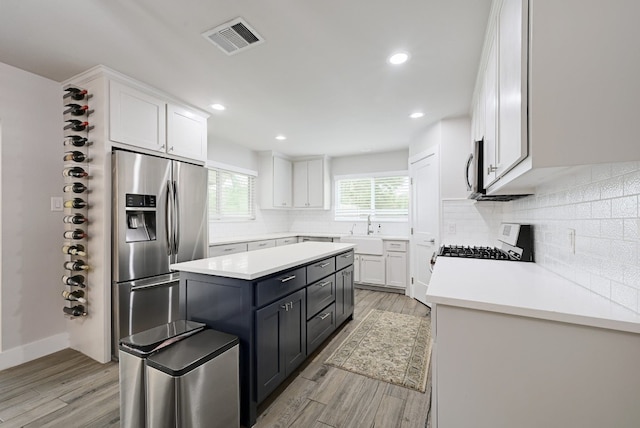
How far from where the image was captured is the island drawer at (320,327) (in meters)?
2.33

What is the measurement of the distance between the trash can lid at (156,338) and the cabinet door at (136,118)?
180cm

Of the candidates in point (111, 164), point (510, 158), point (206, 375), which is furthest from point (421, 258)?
point (111, 164)

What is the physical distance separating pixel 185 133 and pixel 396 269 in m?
3.67

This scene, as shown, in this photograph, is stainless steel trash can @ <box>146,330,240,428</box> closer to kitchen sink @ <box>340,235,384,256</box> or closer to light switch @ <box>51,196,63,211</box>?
light switch @ <box>51,196,63,211</box>

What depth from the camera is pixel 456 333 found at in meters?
1.08

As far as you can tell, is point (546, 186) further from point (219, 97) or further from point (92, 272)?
point (92, 272)

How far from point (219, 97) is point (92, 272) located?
2080 millimetres

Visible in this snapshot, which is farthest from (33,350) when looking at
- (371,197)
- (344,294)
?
(371,197)

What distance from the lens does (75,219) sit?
2.41 m

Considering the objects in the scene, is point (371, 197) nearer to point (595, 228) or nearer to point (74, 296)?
point (595, 228)

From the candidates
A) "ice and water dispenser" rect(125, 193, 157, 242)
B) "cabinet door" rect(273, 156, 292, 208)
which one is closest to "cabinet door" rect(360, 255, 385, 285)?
"cabinet door" rect(273, 156, 292, 208)

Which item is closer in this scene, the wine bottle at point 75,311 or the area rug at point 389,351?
the area rug at point 389,351

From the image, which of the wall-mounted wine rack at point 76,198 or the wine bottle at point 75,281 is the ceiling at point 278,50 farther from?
the wine bottle at point 75,281

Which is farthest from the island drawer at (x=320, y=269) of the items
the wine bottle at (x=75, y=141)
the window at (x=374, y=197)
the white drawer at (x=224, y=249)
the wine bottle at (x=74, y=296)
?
the window at (x=374, y=197)
